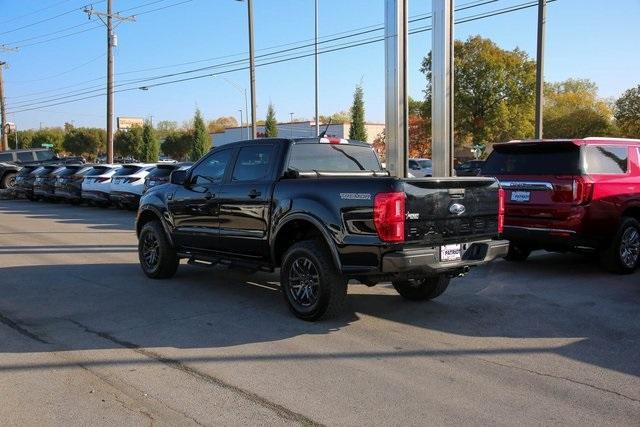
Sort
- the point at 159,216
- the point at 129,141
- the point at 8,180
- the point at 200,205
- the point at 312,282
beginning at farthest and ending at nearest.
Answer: the point at 129,141 < the point at 8,180 < the point at 159,216 < the point at 200,205 < the point at 312,282

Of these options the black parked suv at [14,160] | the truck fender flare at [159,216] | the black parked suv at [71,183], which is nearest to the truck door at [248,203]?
the truck fender flare at [159,216]

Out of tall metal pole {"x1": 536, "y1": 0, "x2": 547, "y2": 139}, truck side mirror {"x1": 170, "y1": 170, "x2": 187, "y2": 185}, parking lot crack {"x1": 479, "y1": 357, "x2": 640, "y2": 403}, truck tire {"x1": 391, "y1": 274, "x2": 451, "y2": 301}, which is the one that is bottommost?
parking lot crack {"x1": 479, "y1": 357, "x2": 640, "y2": 403}

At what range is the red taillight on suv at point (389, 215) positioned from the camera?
543 centimetres

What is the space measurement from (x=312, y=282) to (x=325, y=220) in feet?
2.29

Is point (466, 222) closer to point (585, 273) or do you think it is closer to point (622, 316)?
point (622, 316)

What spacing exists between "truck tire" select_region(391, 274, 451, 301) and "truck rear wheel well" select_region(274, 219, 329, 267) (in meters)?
1.27

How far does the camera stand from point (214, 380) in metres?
4.57

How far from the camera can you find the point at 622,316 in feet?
21.1

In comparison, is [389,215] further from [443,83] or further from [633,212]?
[633,212]

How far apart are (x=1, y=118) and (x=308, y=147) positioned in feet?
180

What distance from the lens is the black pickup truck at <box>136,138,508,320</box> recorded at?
18.2 feet

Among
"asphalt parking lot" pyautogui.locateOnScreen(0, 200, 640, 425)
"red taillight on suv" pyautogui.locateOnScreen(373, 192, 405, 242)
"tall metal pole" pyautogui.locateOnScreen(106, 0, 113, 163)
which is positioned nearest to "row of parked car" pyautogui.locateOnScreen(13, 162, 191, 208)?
"tall metal pole" pyautogui.locateOnScreen(106, 0, 113, 163)

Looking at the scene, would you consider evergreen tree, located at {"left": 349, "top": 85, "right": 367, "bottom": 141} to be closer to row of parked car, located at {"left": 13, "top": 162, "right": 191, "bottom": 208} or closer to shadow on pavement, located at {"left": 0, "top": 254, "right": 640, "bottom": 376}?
row of parked car, located at {"left": 13, "top": 162, "right": 191, "bottom": 208}

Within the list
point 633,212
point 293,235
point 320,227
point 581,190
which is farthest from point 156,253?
point 633,212
